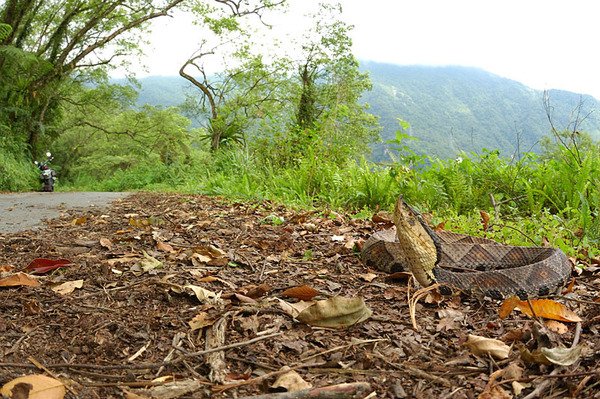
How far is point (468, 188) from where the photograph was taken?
6012 millimetres

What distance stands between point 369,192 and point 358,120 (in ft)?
109

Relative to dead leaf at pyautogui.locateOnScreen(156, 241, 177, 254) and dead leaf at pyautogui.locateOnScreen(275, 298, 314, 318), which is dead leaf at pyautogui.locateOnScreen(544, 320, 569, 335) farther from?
dead leaf at pyautogui.locateOnScreen(156, 241, 177, 254)

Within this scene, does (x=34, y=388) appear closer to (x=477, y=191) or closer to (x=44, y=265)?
(x=44, y=265)

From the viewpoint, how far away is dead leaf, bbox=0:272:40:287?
2216 mm

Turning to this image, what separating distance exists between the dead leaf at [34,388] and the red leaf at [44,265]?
1386 mm

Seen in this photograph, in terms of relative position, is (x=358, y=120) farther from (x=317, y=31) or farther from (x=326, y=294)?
(x=326, y=294)

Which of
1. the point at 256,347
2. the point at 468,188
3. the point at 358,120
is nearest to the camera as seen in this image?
the point at 256,347

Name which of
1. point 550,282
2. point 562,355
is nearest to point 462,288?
point 550,282

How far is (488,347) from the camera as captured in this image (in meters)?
1.73

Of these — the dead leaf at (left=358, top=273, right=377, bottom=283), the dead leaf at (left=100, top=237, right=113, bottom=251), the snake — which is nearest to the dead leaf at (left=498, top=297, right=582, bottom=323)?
the snake

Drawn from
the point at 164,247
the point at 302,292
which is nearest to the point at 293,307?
the point at 302,292

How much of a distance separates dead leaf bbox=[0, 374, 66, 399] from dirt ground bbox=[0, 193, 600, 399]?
5 centimetres

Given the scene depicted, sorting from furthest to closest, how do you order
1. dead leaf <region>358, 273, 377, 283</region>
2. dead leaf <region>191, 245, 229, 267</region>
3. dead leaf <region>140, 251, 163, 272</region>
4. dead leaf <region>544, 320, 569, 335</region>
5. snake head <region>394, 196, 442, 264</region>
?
dead leaf <region>191, 245, 229, 267</region> → dead leaf <region>358, 273, 377, 283</region> → dead leaf <region>140, 251, 163, 272</region> → snake head <region>394, 196, 442, 264</region> → dead leaf <region>544, 320, 569, 335</region>

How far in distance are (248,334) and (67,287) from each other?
1.04 meters
